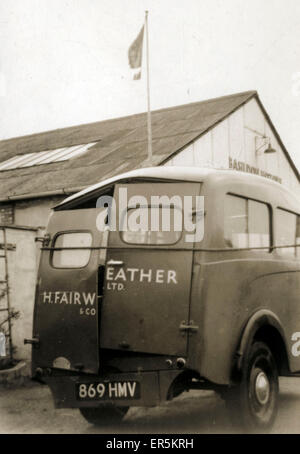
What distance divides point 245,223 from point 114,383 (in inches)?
81.2

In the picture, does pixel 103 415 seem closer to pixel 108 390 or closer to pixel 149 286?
pixel 108 390

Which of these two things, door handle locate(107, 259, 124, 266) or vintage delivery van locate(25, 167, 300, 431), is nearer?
vintage delivery van locate(25, 167, 300, 431)

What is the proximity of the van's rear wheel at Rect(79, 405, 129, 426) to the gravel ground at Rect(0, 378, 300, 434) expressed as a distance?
0.08m

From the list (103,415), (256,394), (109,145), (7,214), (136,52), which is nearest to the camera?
(256,394)

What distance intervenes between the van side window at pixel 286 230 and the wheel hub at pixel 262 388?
56.0 inches

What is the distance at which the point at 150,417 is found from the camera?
20.8 ft

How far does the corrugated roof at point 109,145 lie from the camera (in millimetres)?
12258

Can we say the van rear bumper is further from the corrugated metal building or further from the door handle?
the corrugated metal building

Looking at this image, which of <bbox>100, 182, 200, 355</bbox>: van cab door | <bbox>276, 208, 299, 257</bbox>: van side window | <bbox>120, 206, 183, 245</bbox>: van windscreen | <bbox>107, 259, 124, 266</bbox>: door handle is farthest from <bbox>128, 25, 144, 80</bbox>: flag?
<bbox>107, 259, 124, 266</bbox>: door handle

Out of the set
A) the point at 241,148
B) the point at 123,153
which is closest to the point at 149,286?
the point at 123,153

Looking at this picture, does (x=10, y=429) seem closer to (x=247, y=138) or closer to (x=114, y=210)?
(x=114, y=210)

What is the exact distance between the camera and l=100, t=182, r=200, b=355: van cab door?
16.7ft

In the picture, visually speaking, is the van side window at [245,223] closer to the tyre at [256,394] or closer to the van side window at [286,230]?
the van side window at [286,230]

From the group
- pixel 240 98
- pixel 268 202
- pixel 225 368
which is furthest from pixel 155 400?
pixel 240 98
